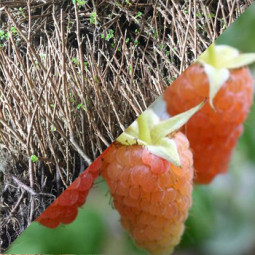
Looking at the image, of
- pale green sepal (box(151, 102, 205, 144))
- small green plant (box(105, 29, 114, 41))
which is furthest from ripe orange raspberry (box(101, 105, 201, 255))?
small green plant (box(105, 29, 114, 41))

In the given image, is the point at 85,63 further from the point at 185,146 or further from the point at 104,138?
the point at 185,146

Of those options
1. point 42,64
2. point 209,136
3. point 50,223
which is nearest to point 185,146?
point 209,136

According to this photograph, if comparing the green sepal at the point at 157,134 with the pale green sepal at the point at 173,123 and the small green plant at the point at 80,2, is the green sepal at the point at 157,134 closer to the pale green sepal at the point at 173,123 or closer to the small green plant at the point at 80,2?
the pale green sepal at the point at 173,123

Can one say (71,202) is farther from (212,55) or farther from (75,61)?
(75,61)

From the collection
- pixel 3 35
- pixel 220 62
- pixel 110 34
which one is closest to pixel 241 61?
pixel 220 62

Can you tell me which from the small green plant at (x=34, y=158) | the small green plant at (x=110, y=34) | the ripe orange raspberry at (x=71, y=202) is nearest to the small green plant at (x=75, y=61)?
the small green plant at (x=110, y=34)

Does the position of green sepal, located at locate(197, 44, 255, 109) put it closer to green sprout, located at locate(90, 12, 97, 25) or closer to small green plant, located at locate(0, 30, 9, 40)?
green sprout, located at locate(90, 12, 97, 25)
